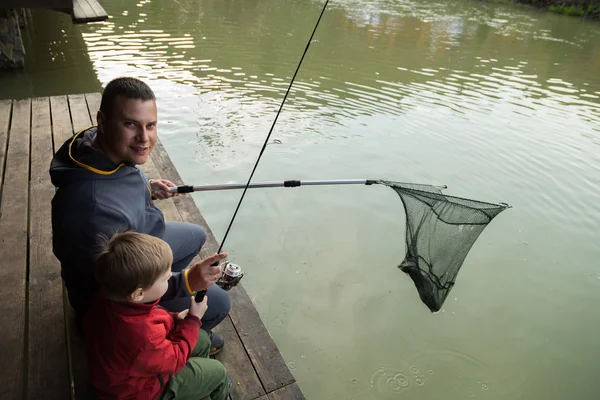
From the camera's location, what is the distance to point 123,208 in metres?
1.42

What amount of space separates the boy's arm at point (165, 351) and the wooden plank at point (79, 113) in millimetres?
2921

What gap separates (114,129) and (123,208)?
30 centimetres

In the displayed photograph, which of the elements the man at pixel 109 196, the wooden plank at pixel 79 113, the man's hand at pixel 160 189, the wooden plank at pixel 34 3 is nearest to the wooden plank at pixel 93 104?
the wooden plank at pixel 79 113

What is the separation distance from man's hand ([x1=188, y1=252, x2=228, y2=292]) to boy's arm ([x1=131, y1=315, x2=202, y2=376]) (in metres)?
0.15

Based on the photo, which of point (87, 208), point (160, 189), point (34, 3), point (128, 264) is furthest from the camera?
point (34, 3)

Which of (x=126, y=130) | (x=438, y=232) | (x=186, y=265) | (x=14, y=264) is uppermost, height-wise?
(x=126, y=130)

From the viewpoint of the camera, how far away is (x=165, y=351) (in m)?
1.25

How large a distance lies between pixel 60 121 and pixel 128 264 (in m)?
3.26

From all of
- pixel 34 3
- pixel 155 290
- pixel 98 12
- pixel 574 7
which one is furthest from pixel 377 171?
pixel 574 7

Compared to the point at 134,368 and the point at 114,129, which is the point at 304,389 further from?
the point at 114,129

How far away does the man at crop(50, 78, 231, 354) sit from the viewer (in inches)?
52.2

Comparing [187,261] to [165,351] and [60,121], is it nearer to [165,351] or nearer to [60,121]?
[165,351]

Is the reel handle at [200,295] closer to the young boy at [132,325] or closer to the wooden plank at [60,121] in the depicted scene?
the young boy at [132,325]

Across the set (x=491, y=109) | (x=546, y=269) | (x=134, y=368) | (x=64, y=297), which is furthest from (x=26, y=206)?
(x=491, y=109)
